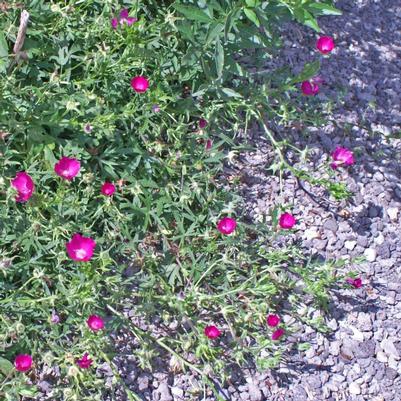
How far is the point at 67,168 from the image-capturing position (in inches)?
106

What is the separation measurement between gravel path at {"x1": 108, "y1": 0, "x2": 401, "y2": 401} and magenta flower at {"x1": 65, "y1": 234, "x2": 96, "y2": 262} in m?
0.43

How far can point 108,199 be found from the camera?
2.79 meters

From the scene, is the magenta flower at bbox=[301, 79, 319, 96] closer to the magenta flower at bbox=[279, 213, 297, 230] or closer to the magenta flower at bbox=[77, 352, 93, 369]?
the magenta flower at bbox=[279, 213, 297, 230]

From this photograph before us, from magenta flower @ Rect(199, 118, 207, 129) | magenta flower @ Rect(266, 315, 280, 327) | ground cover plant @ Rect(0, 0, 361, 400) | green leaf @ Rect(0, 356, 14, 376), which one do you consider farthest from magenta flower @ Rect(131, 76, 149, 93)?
green leaf @ Rect(0, 356, 14, 376)

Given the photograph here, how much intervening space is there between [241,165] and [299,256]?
19.3 inches

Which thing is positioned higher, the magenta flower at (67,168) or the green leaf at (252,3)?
the green leaf at (252,3)

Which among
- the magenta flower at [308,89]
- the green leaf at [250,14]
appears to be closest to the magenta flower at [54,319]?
the green leaf at [250,14]

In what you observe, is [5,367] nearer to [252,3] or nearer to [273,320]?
[273,320]

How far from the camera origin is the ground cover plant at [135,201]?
8.80 feet

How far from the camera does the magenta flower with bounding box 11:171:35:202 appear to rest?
2596 mm

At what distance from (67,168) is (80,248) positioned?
0.94 feet

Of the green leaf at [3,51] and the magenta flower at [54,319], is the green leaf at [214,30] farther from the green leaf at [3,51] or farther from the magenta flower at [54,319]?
the magenta flower at [54,319]

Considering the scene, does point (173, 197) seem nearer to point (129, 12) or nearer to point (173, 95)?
point (173, 95)

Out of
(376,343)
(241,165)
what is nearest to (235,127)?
(241,165)
